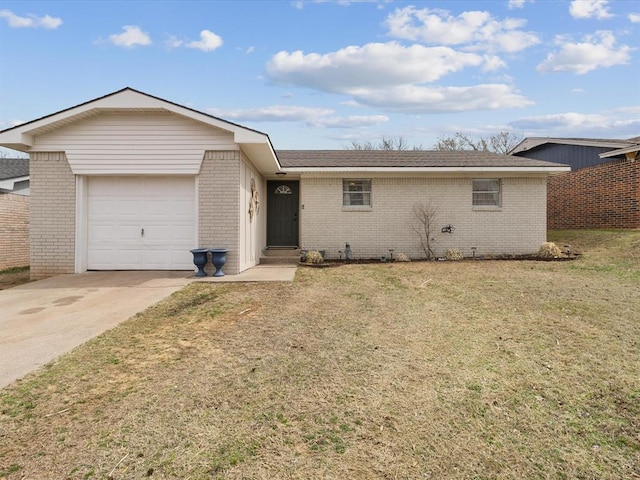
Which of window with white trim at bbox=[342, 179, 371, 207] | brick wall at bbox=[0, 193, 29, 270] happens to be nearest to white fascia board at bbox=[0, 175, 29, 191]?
brick wall at bbox=[0, 193, 29, 270]

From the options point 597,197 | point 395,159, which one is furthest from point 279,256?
point 597,197

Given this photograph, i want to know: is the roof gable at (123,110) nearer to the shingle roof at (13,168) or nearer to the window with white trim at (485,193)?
the shingle roof at (13,168)

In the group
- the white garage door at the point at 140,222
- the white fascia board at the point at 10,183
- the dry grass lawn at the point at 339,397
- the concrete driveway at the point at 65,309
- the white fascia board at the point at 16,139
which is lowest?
the dry grass lawn at the point at 339,397

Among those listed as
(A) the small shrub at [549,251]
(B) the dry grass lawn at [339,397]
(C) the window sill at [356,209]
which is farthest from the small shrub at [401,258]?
(B) the dry grass lawn at [339,397]

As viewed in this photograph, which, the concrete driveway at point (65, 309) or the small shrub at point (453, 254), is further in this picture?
the small shrub at point (453, 254)

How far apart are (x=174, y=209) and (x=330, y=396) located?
741 cm

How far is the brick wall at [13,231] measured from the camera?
10836 mm

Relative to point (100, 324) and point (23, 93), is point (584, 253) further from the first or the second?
point (23, 93)

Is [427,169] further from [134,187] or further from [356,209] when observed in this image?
[134,187]

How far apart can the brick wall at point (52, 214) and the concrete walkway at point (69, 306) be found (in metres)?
0.67

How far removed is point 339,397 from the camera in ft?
9.61

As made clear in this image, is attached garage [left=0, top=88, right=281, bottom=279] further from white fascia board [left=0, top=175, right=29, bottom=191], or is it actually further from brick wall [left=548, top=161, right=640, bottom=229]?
brick wall [left=548, top=161, right=640, bottom=229]

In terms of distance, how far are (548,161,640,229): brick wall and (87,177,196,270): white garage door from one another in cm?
1517

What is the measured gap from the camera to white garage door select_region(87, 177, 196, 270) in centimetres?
905
